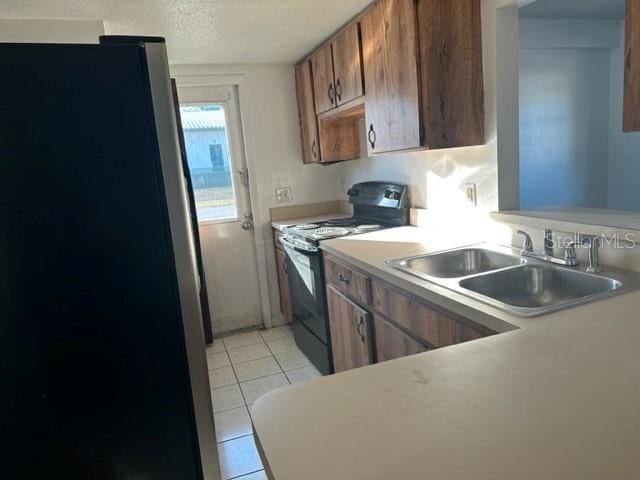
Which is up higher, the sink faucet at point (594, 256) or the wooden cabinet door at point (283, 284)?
the sink faucet at point (594, 256)

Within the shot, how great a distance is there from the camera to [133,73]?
40.1 inches

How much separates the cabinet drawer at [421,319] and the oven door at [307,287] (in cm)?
72

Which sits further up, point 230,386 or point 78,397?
point 78,397

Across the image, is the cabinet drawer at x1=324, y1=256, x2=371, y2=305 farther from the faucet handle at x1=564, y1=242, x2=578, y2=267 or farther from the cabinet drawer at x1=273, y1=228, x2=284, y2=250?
the cabinet drawer at x1=273, y1=228, x2=284, y2=250

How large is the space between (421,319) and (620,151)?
3.13 m

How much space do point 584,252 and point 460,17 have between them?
113cm

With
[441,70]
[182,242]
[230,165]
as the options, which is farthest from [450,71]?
[230,165]

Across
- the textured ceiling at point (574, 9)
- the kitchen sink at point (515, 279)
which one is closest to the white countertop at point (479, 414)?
the kitchen sink at point (515, 279)

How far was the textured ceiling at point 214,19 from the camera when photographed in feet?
6.57

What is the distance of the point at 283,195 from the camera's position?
3650mm

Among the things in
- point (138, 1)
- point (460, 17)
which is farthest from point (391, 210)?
point (138, 1)

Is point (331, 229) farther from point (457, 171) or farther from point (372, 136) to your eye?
point (457, 171)

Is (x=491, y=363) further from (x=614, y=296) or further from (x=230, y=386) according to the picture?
(x=230, y=386)

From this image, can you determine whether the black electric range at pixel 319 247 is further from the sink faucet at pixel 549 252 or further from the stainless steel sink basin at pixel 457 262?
the sink faucet at pixel 549 252
